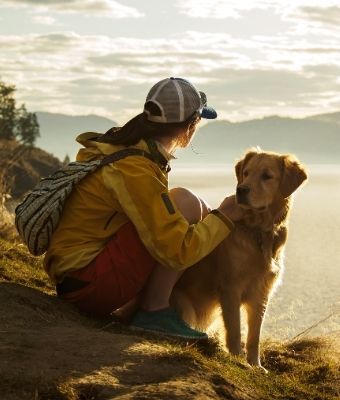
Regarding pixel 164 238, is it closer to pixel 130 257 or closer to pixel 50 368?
pixel 130 257

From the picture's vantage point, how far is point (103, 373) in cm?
346

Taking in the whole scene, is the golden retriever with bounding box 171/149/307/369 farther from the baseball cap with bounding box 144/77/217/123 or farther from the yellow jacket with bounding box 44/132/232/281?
the baseball cap with bounding box 144/77/217/123

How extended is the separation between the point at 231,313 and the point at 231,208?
752mm

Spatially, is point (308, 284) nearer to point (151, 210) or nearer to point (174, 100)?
point (174, 100)

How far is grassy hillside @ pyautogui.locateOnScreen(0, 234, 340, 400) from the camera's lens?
324 cm

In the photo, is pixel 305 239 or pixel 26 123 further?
pixel 26 123

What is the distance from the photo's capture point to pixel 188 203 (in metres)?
4.77

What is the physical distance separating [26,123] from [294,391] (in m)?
55.6

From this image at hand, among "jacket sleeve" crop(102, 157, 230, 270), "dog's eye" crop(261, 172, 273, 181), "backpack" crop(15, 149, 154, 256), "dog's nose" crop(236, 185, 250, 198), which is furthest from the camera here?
"dog's eye" crop(261, 172, 273, 181)

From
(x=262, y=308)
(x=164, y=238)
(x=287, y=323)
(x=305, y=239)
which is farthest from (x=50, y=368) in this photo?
(x=305, y=239)

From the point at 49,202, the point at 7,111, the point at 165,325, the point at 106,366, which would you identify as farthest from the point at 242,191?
the point at 7,111

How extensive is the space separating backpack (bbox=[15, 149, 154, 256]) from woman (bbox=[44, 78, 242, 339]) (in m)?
0.06

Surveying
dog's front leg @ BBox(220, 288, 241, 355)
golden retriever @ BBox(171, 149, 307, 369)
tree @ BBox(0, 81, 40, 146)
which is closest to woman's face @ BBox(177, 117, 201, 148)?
golden retriever @ BBox(171, 149, 307, 369)

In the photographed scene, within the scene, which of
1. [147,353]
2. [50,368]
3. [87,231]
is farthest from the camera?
[87,231]
